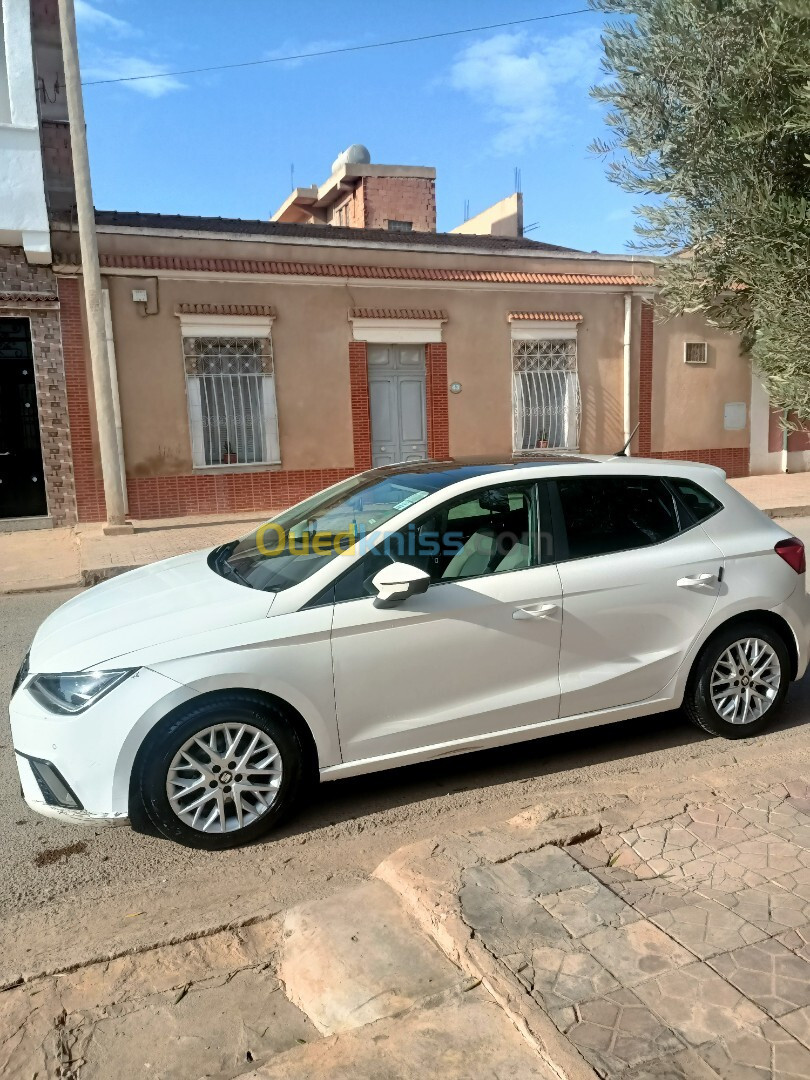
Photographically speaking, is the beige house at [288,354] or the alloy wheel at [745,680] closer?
the alloy wheel at [745,680]

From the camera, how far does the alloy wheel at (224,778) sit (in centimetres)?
326

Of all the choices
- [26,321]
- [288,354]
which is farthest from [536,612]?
[26,321]

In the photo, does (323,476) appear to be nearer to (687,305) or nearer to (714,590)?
(687,305)

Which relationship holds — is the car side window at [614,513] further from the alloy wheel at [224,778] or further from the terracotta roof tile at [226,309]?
the terracotta roof tile at [226,309]

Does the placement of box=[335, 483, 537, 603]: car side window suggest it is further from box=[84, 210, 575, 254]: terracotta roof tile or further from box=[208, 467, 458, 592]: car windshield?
box=[84, 210, 575, 254]: terracotta roof tile

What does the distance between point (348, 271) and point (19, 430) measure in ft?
19.0

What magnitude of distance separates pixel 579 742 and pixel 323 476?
1011 centimetres

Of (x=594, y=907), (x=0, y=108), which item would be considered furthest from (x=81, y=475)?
(x=594, y=907)

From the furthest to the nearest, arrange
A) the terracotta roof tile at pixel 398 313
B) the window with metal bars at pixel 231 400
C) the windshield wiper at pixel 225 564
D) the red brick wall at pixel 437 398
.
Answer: the red brick wall at pixel 437 398
the terracotta roof tile at pixel 398 313
the window with metal bars at pixel 231 400
the windshield wiper at pixel 225 564

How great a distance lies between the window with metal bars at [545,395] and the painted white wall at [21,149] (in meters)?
8.07

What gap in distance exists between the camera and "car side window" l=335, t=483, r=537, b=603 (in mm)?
3619

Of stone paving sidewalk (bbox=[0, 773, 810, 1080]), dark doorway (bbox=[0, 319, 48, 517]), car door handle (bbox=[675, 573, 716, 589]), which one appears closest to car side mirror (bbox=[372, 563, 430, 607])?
stone paving sidewalk (bbox=[0, 773, 810, 1080])

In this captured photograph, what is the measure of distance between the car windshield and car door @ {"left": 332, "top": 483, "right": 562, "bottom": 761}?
0.68 ft

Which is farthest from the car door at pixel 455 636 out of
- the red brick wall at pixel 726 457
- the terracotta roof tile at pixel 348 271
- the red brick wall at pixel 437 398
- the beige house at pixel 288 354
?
the red brick wall at pixel 726 457
